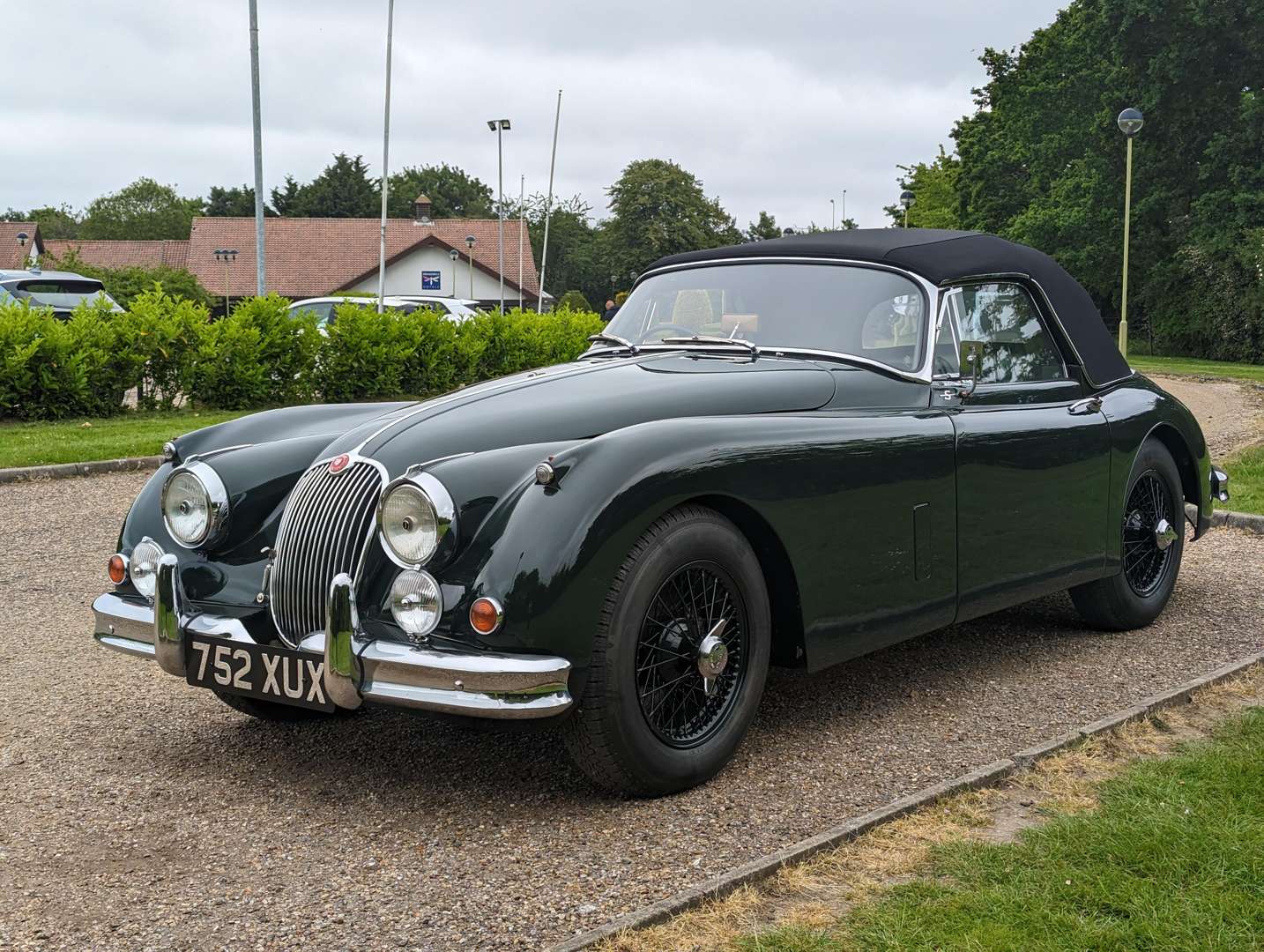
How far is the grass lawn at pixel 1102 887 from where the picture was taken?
287 cm

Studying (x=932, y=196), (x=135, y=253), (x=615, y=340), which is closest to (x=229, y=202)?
(x=135, y=253)

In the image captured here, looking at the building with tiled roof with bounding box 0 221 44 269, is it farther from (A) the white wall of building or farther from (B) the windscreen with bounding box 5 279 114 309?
(B) the windscreen with bounding box 5 279 114 309

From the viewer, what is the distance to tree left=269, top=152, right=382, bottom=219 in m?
86.3

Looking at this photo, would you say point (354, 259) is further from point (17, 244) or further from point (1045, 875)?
point (1045, 875)

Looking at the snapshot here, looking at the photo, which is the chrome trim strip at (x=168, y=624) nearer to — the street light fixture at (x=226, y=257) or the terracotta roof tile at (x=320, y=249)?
the street light fixture at (x=226, y=257)

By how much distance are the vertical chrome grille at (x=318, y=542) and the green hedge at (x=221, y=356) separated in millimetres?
10885

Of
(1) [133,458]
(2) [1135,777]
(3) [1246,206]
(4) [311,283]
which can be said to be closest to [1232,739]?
(2) [1135,777]

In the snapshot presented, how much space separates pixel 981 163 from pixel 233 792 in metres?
45.5

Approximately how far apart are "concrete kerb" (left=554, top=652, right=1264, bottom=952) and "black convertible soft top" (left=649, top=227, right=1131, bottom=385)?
1664 millimetres

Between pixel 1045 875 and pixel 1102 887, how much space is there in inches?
5.5

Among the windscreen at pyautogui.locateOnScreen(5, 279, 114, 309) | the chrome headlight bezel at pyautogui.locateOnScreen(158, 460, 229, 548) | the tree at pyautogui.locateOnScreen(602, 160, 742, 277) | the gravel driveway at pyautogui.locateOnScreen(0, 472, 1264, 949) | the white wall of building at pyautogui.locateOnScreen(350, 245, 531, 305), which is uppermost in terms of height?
the tree at pyautogui.locateOnScreen(602, 160, 742, 277)

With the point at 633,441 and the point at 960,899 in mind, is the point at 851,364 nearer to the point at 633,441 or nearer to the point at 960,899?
the point at 633,441

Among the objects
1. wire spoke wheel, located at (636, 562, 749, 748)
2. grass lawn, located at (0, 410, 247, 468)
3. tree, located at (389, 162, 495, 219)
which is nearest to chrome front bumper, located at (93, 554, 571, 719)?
wire spoke wheel, located at (636, 562, 749, 748)

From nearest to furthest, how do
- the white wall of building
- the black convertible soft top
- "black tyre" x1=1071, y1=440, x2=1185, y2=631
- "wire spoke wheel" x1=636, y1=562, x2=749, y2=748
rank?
"wire spoke wheel" x1=636, y1=562, x2=749, y2=748
the black convertible soft top
"black tyre" x1=1071, y1=440, x2=1185, y2=631
the white wall of building
